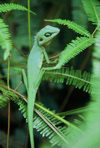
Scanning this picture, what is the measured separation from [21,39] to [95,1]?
1389 mm

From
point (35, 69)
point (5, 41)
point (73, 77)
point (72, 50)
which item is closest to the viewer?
point (5, 41)

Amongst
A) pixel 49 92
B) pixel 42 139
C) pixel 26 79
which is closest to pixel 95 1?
pixel 26 79

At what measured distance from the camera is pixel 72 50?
1568 millimetres

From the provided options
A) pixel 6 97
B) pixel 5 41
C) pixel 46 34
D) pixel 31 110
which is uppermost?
pixel 5 41

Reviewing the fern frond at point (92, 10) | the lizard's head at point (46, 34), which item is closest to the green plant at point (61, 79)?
the fern frond at point (92, 10)

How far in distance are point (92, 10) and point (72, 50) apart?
0.57 meters

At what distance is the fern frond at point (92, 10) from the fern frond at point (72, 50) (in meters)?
0.23

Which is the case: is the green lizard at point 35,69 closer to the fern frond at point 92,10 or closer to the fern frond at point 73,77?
the fern frond at point 73,77

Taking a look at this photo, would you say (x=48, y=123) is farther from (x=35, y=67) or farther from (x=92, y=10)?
(x=92, y=10)

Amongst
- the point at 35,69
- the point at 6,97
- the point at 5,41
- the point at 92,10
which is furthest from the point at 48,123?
the point at 92,10

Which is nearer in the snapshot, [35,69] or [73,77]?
[73,77]

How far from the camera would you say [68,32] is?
11.1ft

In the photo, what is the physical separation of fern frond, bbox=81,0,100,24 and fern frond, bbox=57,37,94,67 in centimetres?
23

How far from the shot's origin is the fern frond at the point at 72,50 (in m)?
1.53
